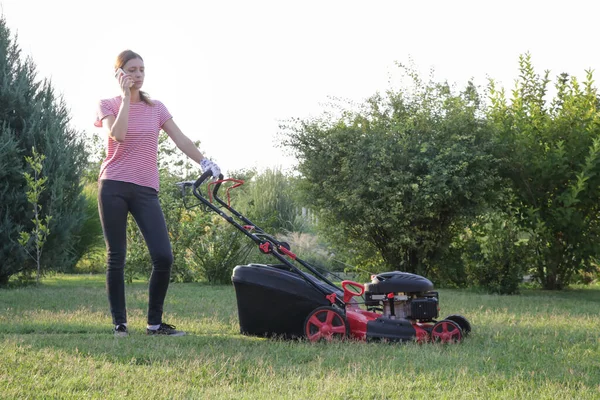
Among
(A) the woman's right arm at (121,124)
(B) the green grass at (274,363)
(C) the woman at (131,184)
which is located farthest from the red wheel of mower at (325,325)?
(A) the woman's right arm at (121,124)

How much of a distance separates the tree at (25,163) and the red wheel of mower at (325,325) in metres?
6.00

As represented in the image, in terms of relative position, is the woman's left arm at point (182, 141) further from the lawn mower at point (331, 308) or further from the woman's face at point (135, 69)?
the woman's face at point (135, 69)

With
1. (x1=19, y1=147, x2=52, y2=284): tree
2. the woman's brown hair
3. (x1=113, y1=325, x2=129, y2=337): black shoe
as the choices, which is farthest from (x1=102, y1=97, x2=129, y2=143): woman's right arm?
(x1=19, y1=147, x2=52, y2=284): tree

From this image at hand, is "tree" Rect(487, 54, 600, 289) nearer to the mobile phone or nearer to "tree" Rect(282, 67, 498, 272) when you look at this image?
"tree" Rect(282, 67, 498, 272)

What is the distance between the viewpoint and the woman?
4887mm

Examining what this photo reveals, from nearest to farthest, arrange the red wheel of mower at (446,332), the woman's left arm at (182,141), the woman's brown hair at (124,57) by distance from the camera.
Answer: the red wheel of mower at (446,332), the woman's brown hair at (124,57), the woman's left arm at (182,141)

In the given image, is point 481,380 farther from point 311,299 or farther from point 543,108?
point 543,108

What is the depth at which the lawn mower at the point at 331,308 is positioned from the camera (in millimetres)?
4766

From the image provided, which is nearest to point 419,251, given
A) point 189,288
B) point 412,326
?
point 189,288

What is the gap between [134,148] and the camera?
493 centimetres

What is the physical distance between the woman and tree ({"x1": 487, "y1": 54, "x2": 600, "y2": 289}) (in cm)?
569

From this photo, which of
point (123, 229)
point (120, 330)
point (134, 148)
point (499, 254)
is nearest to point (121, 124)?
point (134, 148)

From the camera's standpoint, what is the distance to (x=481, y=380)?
362 centimetres

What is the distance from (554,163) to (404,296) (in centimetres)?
526
